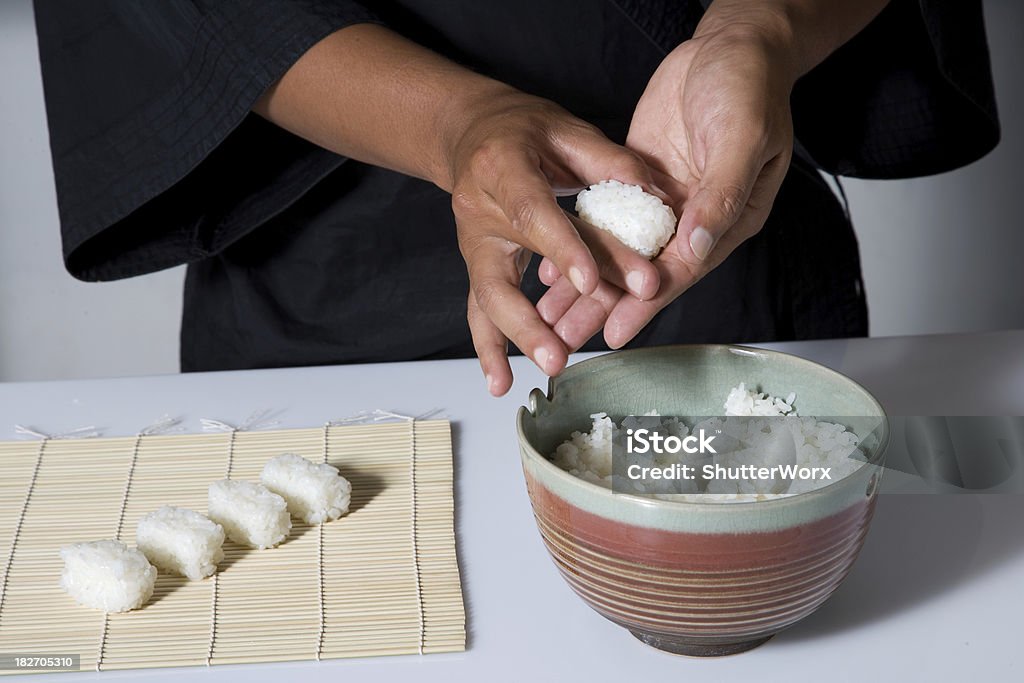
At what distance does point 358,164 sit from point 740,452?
629 mm

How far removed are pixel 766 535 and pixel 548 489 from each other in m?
0.12

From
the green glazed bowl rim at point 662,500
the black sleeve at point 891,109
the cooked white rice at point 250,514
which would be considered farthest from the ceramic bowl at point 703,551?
the black sleeve at point 891,109

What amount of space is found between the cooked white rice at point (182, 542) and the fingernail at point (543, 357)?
0.26 meters

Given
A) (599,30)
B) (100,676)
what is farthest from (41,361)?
(100,676)

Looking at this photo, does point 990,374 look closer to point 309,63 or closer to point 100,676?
point 309,63

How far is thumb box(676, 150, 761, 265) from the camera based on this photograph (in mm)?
736

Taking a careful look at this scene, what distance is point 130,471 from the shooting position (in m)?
0.90

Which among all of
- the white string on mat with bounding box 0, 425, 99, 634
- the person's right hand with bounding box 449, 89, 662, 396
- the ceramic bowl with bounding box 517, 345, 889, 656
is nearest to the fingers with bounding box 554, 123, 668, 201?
the person's right hand with bounding box 449, 89, 662, 396

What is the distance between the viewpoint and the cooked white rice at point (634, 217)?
76 centimetres

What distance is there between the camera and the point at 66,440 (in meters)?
0.95

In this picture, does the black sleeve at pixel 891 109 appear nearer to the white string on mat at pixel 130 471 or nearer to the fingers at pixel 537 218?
the fingers at pixel 537 218

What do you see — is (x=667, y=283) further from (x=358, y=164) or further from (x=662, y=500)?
(x=358, y=164)

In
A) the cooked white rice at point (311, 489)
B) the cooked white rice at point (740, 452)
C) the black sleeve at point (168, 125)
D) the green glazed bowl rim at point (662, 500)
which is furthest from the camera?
the black sleeve at point (168, 125)

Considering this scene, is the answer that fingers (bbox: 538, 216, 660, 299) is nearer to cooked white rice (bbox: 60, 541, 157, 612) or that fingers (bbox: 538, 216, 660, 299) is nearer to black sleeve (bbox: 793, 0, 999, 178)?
cooked white rice (bbox: 60, 541, 157, 612)
